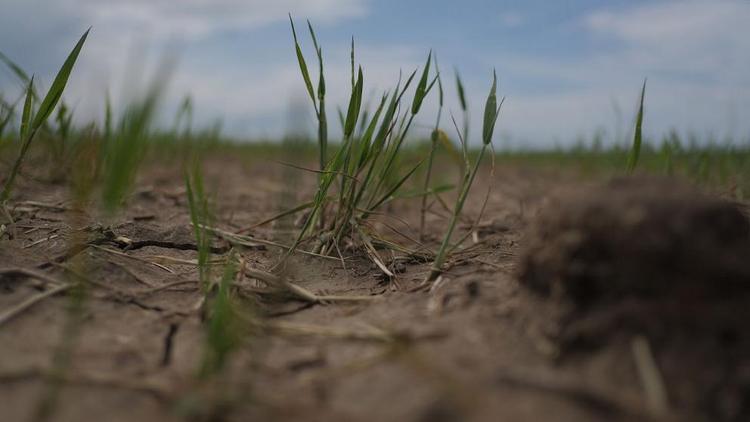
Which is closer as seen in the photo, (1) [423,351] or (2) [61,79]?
(1) [423,351]

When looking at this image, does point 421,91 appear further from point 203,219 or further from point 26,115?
Result: point 26,115

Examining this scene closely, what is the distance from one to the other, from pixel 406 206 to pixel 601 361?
2.31 m

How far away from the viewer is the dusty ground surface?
2.92 feet

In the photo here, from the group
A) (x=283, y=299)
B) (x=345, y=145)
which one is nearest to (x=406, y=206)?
(x=345, y=145)

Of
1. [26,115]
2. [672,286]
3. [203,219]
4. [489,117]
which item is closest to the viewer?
[672,286]

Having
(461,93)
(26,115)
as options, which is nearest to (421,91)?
(461,93)

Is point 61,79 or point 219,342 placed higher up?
point 61,79

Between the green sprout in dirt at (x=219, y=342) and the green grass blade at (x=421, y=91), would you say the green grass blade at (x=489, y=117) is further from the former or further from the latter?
the green sprout in dirt at (x=219, y=342)

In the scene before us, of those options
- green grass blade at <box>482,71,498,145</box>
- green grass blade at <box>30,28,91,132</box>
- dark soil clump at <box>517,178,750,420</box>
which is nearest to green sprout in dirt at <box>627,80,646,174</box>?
green grass blade at <box>482,71,498,145</box>

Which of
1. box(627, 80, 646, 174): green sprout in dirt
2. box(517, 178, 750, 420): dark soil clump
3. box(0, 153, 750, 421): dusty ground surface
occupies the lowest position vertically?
box(0, 153, 750, 421): dusty ground surface

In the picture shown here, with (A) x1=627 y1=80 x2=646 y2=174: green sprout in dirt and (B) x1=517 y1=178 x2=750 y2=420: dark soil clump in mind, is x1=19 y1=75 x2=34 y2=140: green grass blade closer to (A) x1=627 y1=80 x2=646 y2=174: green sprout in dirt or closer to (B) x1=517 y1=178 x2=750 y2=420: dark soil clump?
(B) x1=517 y1=178 x2=750 y2=420: dark soil clump

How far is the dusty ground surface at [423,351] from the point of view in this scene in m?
0.89

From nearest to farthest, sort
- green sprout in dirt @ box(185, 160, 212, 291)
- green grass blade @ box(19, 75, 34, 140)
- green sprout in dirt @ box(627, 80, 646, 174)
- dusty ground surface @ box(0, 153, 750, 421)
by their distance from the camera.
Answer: dusty ground surface @ box(0, 153, 750, 421) → green sprout in dirt @ box(185, 160, 212, 291) → green sprout in dirt @ box(627, 80, 646, 174) → green grass blade @ box(19, 75, 34, 140)

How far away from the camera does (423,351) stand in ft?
3.37
